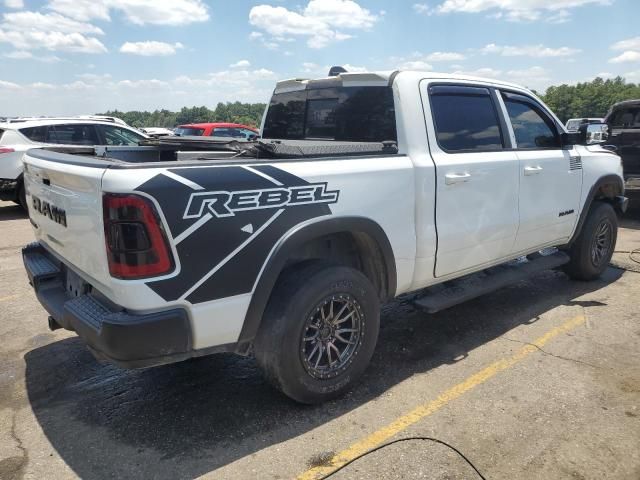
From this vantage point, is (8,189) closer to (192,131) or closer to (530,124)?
(192,131)

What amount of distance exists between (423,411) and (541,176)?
2.44 m

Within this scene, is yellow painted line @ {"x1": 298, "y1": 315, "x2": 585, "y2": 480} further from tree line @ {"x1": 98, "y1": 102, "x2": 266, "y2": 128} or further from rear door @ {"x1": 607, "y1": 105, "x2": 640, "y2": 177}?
tree line @ {"x1": 98, "y1": 102, "x2": 266, "y2": 128}

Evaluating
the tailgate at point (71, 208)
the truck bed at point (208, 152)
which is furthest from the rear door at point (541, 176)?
the tailgate at point (71, 208)

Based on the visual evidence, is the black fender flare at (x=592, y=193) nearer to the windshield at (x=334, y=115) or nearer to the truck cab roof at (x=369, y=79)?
the truck cab roof at (x=369, y=79)

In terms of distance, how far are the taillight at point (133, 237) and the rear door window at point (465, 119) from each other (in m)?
2.11

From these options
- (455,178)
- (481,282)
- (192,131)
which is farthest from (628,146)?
(192,131)

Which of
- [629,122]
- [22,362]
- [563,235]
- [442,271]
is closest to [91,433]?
[22,362]

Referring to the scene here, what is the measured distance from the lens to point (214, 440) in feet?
9.53

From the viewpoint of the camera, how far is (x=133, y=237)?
243 centimetres

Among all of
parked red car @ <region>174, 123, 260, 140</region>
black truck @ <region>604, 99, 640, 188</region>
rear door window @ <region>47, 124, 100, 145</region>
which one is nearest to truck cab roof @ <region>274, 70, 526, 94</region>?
black truck @ <region>604, 99, 640, 188</region>

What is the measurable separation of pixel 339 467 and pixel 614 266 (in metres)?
5.13

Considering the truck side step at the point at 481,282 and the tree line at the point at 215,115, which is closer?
the truck side step at the point at 481,282

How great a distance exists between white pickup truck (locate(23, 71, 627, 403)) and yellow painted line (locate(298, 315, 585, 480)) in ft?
1.37

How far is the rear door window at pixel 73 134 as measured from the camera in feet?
33.3
